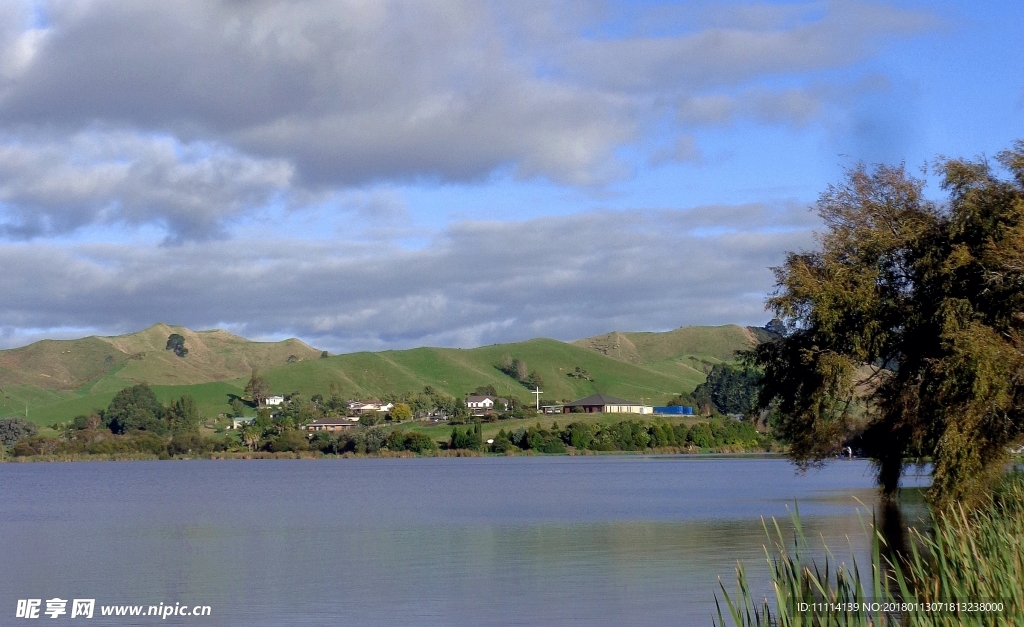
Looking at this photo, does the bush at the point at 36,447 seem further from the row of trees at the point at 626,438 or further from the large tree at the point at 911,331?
the large tree at the point at 911,331

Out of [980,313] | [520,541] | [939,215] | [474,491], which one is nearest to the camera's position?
[980,313]

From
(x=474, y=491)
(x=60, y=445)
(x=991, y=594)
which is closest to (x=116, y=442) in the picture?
(x=60, y=445)

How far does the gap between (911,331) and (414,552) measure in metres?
16.3

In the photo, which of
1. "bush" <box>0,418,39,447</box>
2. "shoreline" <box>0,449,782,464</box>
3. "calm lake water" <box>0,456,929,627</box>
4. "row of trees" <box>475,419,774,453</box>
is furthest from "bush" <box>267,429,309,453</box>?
"calm lake water" <box>0,456,929,627</box>

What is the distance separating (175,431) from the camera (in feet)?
640

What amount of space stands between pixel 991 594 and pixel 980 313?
1930 cm

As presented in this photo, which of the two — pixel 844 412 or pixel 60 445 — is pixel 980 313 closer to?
pixel 844 412

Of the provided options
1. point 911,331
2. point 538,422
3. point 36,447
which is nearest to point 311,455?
point 538,422

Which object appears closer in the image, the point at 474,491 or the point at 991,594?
the point at 991,594

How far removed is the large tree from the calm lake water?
11.7 feet

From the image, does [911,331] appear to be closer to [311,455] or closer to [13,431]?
[311,455]

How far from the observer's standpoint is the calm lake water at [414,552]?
24000 mm

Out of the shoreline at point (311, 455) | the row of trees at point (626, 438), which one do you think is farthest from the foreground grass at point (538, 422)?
the shoreline at point (311, 455)

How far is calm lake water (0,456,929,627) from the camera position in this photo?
78.7 feet
